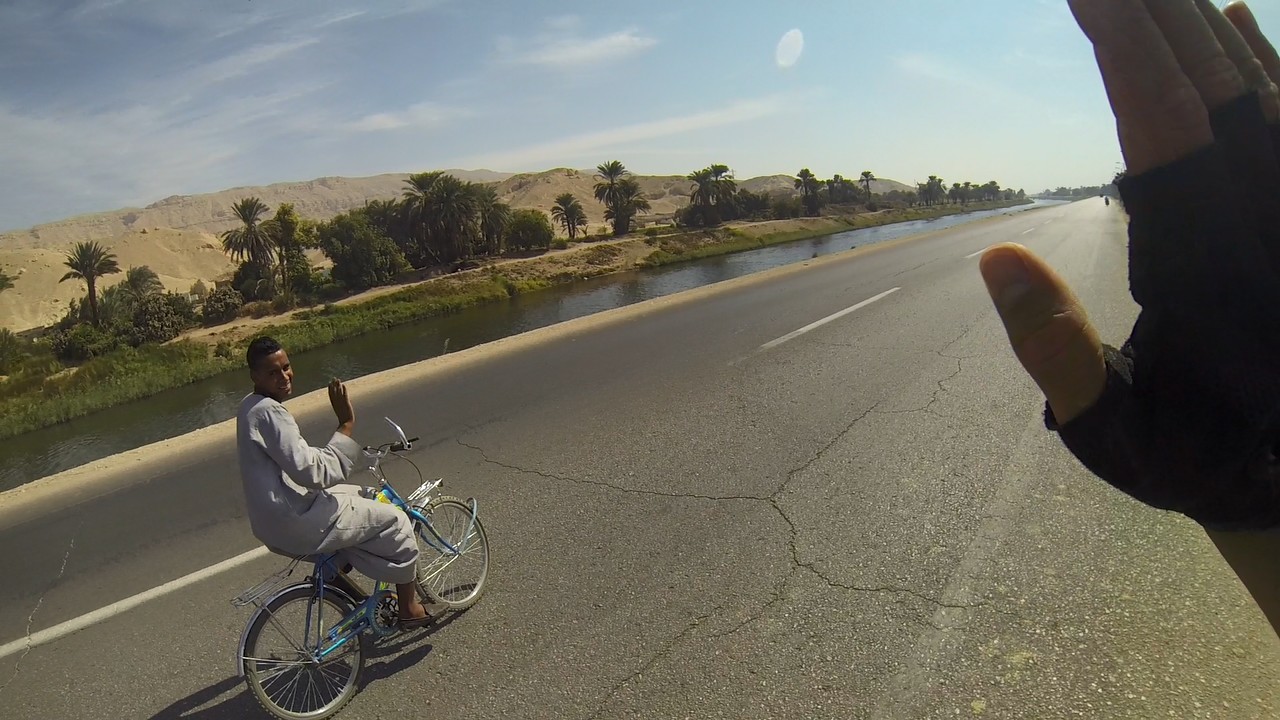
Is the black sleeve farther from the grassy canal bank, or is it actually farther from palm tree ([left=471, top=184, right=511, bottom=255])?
palm tree ([left=471, top=184, right=511, bottom=255])

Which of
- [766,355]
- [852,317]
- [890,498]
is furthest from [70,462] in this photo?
[890,498]

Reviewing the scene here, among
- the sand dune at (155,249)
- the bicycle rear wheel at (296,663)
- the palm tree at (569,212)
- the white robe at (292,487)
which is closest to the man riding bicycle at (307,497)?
the white robe at (292,487)

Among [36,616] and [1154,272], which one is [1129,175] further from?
[36,616]

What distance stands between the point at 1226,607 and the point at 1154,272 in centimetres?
309

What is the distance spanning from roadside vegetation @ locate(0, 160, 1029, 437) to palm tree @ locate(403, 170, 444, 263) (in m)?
0.13

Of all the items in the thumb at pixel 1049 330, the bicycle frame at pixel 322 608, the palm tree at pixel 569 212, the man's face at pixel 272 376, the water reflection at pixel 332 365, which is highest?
the palm tree at pixel 569 212

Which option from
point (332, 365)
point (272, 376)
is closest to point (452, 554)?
point (272, 376)

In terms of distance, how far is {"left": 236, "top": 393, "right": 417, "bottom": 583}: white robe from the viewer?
3154 millimetres

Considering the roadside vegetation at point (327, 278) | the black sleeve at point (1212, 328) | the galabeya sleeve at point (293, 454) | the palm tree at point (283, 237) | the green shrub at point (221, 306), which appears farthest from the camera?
the palm tree at point (283, 237)

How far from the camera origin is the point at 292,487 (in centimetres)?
322

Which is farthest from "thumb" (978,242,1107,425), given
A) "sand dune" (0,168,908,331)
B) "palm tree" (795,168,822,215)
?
"palm tree" (795,168,822,215)

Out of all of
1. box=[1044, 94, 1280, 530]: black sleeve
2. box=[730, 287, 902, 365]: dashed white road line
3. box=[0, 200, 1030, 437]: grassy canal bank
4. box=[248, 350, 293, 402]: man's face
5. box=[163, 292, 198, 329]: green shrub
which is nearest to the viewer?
box=[1044, 94, 1280, 530]: black sleeve

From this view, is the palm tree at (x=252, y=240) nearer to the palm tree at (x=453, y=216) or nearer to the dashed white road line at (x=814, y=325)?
the palm tree at (x=453, y=216)

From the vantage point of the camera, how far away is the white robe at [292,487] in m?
3.15
